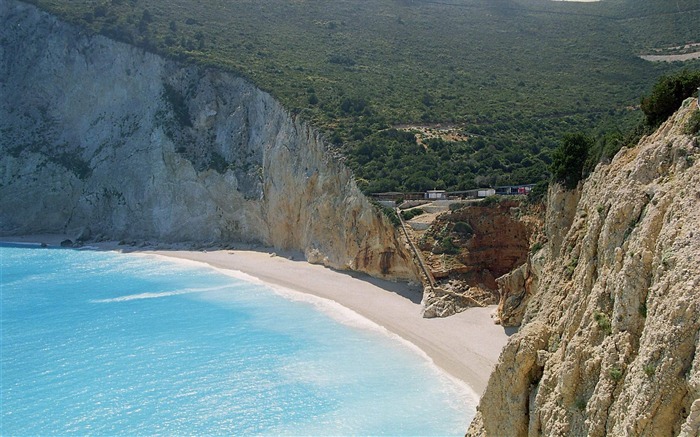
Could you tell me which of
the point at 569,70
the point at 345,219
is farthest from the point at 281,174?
the point at 569,70

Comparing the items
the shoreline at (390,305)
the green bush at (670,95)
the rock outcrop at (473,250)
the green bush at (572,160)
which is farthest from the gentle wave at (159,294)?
the green bush at (670,95)

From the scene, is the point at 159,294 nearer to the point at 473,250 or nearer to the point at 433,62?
the point at 473,250

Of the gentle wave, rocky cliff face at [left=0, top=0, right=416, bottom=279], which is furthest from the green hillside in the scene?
the gentle wave

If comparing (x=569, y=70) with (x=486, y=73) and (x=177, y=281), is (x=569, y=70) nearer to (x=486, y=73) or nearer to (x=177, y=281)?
(x=486, y=73)

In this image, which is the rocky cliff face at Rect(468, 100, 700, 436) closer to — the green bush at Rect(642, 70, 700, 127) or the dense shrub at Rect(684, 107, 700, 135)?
the dense shrub at Rect(684, 107, 700, 135)

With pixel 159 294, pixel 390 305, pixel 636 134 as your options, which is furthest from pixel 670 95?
pixel 159 294

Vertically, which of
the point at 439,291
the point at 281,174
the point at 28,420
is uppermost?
the point at 281,174

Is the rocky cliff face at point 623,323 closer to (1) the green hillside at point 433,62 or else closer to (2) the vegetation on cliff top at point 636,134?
(2) the vegetation on cliff top at point 636,134

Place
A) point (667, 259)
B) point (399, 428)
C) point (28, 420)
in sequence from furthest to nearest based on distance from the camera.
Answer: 1. point (28, 420)
2. point (399, 428)
3. point (667, 259)
